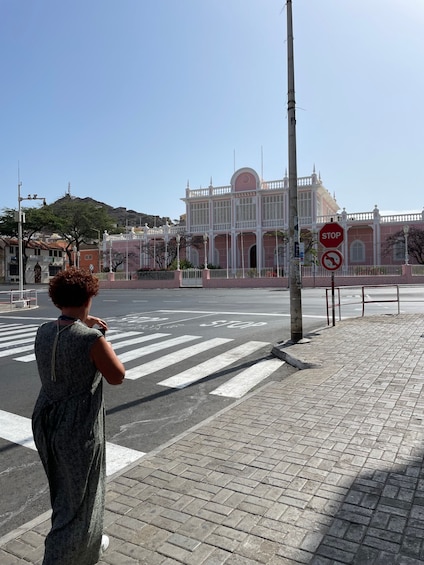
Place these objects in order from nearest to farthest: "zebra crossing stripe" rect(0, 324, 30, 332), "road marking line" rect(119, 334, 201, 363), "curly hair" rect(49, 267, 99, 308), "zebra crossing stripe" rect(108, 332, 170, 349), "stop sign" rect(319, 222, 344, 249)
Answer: "curly hair" rect(49, 267, 99, 308)
"road marking line" rect(119, 334, 201, 363)
"zebra crossing stripe" rect(108, 332, 170, 349)
"stop sign" rect(319, 222, 344, 249)
"zebra crossing stripe" rect(0, 324, 30, 332)

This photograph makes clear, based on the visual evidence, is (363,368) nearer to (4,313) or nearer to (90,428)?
(90,428)

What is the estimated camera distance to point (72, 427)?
223 cm

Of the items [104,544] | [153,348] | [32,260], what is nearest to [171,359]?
[153,348]

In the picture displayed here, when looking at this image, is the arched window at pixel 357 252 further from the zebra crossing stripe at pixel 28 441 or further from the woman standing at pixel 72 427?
the woman standing at pixel 72 427

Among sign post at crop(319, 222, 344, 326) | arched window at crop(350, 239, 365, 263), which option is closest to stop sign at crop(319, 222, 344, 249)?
sign post at crop(319, 222, 344, 326)

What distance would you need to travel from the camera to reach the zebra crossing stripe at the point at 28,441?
4023 millimetres

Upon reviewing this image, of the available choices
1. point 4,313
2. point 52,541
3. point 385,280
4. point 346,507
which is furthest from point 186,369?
point 385,280

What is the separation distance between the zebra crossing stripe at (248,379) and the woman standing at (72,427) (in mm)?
4055

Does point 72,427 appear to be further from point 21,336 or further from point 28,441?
point 21,336

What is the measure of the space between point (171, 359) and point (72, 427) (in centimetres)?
647

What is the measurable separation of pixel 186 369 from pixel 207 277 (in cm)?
3828

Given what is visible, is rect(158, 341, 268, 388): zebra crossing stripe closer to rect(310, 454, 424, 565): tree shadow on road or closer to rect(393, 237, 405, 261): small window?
rect(310, 454, 424, 565): tree shadow on road

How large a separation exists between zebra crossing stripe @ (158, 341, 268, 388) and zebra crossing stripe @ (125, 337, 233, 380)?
1.81ft

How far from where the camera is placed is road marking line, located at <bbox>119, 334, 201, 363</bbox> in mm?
8906
